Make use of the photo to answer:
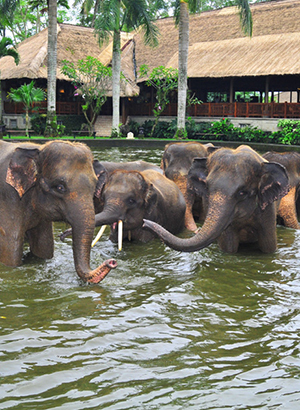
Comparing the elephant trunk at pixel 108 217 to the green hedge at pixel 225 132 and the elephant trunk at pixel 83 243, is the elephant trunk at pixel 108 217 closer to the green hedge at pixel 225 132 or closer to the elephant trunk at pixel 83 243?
the elephant trunk at pixel 83 243

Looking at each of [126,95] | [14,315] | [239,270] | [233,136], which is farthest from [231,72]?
[14,315]

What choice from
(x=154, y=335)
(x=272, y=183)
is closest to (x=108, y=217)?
(x=272, y=183)

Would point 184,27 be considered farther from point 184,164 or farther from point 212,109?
point 184,164

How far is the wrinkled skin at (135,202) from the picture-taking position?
304 inches

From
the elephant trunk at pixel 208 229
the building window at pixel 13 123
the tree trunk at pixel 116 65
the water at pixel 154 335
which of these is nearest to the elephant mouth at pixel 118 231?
the water at pixel 154 335

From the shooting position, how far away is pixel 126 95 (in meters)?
37.8

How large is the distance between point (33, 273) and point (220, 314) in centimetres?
232

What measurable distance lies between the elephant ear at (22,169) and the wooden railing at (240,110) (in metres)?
27.3

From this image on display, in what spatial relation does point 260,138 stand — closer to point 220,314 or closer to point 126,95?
point 126,95

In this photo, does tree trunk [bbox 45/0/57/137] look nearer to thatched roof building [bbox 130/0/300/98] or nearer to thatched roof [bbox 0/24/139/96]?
thatched roof [bbox 0/24/139/96]

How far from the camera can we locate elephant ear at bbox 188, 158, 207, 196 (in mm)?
7566

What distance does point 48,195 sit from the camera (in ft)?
21.0

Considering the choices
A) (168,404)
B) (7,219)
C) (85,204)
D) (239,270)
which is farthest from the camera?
(239,270)

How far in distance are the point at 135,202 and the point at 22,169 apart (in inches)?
79.8
